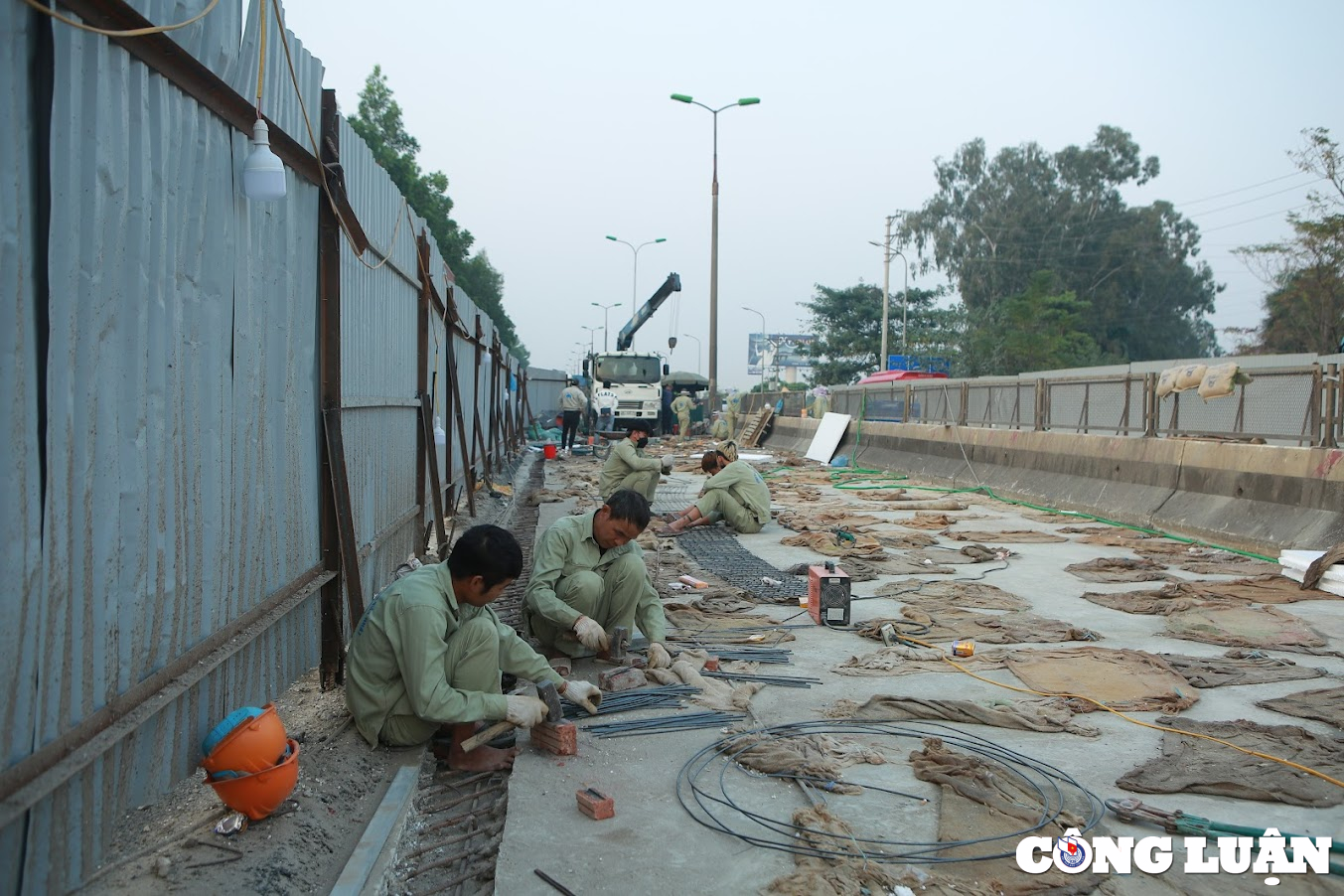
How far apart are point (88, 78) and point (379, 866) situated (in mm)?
2396

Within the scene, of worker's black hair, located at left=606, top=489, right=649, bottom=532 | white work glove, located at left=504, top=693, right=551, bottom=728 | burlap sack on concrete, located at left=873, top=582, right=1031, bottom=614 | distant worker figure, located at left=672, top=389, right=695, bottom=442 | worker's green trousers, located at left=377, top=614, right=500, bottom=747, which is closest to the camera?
white work glove, located at left=504, top=693, right=551, bottom=728

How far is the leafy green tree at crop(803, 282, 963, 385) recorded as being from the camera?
179 ft

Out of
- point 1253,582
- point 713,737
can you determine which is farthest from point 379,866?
point 1253,582

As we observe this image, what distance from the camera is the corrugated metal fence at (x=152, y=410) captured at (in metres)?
2.33

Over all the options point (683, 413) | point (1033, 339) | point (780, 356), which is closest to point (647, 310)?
point (683, 413)

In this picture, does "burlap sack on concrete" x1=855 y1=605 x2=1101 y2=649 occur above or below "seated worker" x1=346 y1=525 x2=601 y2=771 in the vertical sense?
below

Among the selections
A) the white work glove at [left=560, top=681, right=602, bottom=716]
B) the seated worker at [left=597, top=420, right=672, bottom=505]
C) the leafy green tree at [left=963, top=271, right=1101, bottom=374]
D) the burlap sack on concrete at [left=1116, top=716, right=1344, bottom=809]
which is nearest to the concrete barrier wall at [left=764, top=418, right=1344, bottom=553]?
the burlap sack on concrete at [left=1116, top=716, right=1344, bottom=809]

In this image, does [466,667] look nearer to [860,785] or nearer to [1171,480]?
[860,785]

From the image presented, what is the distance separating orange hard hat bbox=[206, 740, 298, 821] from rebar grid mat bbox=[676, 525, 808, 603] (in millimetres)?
4238

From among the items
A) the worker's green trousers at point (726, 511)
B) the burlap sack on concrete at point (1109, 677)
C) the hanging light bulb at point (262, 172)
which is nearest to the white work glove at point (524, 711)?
the hanging light bulb at point (262, 172)

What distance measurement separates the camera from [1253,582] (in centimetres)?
738

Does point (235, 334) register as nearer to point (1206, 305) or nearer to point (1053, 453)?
point (1053, 453)

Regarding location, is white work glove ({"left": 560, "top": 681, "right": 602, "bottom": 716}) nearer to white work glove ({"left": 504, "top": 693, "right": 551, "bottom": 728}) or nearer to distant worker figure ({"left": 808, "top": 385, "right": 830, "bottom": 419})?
white work glove ({"left": 504, "top": 693, "right": 551, "bottom": 728})

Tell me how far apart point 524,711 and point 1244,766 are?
2.69 metres
